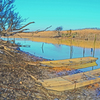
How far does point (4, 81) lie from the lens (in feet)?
14.8

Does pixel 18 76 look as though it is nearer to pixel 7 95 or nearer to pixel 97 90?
pixel 7 95

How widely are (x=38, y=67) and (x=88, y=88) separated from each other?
3.78 m

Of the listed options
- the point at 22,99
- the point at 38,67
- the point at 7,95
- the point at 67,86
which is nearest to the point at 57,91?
the point at 67,86

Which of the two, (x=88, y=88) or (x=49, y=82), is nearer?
(x=49, y=82)

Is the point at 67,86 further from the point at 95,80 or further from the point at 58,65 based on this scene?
the point at 58,65

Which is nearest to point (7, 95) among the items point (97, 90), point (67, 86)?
point (67, 86)

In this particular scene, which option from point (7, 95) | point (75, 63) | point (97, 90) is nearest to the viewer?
point (7, 95)

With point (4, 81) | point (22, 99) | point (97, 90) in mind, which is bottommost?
point (97, 90)

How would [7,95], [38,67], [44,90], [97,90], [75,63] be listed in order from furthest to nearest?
1. [75,63]
2. [38,67]
3. [97,90]
4. [44,90]
5. [7,95]

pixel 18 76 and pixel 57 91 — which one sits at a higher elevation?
pixel 18 76

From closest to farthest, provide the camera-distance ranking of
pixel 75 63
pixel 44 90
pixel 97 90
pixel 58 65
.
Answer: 1. pixel 44 90
2. pixel 97 90
3. pixel 58 65
4. pixel 75 63

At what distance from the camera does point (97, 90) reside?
5.20 metres

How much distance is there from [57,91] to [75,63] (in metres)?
5.45

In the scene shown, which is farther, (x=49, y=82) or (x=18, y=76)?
(x=18, y=76)
